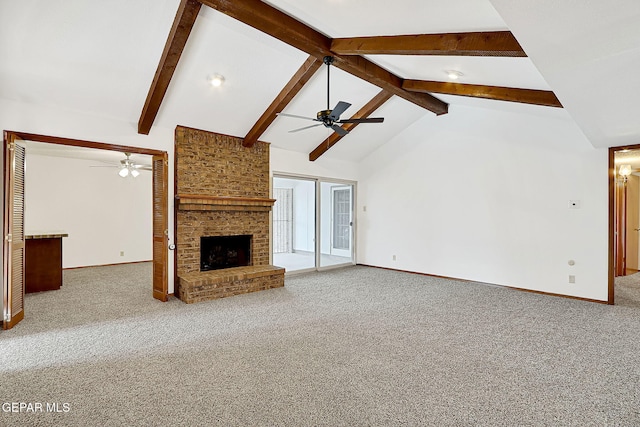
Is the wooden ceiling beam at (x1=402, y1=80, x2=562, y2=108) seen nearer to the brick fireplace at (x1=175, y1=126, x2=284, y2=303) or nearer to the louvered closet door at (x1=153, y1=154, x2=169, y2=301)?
the brick fireplace at (x1=175, y1=126, x2=284, y2=303)

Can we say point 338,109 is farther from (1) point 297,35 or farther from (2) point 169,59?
(2) point 169,59

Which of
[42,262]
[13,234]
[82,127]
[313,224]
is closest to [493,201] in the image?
[313,224]

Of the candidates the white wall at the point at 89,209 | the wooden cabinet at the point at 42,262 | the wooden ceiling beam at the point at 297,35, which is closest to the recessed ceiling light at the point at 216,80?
the wooden ceiling beam at the point at 297,35

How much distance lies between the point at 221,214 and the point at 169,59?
8.26ft

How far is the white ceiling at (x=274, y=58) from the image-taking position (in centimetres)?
212

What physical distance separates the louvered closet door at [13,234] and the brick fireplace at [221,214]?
1.74 meters

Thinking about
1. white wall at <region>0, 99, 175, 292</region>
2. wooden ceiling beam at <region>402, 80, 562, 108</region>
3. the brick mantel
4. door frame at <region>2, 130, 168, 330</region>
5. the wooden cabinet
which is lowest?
the wooden cabinet

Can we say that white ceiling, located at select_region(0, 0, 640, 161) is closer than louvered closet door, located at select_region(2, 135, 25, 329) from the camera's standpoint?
Yes

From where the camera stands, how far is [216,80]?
13.8 feet

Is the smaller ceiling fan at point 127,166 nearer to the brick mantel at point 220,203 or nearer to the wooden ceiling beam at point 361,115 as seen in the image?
the brick mantel at point 220,203

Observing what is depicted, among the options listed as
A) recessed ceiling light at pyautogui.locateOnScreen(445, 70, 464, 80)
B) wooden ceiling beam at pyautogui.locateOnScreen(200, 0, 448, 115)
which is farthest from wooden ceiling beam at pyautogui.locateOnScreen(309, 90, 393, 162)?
recessed ceiling light at pyautogui.locateOnScreen(445, 70, 464, 80)

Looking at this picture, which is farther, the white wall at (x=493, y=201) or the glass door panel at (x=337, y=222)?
the glass door panel at (x=337, y=222)

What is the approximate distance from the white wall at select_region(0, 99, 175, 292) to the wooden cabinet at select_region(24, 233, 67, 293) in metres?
2.04

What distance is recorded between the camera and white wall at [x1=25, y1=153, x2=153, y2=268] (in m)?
6.91
